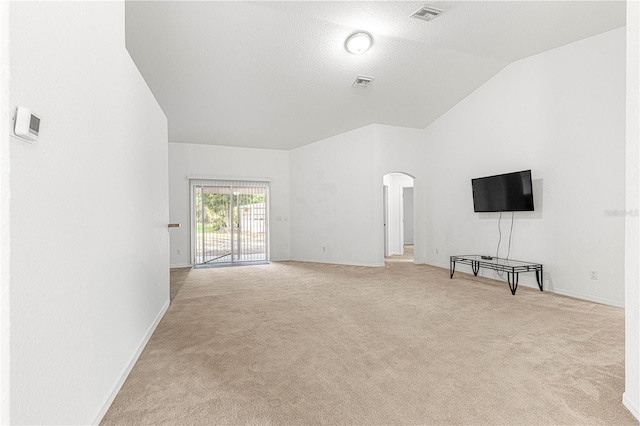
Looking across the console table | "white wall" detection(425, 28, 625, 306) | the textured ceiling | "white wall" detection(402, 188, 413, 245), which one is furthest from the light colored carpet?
"white wall" detection(402, 188, 413, 245)

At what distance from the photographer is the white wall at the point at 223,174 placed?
731 centimetres

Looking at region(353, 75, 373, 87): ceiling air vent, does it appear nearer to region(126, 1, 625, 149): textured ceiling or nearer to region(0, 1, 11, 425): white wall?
region(126, 1, 625, 149): textured ceiling

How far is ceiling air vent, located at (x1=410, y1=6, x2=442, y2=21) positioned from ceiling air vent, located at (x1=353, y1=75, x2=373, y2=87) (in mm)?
→ 1368

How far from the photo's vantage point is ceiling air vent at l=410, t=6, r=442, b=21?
3705mm

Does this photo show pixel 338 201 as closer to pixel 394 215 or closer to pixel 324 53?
pixel 394 215

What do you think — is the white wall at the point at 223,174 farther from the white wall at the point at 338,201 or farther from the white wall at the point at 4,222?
the white wall at the point at 4,222

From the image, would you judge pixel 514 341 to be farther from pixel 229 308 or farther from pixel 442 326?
pixel 229 308

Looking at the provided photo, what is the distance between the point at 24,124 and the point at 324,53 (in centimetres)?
413

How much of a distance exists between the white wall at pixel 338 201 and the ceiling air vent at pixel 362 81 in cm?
150

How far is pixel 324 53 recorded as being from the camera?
4.57 meters
